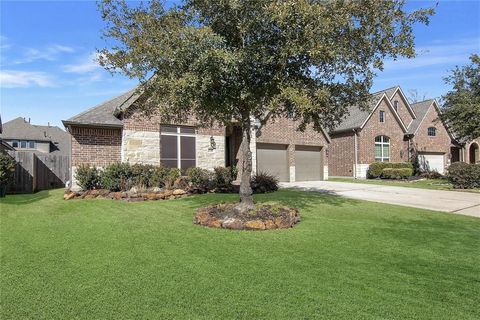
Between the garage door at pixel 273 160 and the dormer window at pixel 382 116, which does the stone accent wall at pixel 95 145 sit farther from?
the dormer window at pixel 382 116

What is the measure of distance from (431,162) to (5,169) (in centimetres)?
3225

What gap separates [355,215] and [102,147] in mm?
11156

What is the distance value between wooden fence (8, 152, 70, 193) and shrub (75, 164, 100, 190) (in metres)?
3.71

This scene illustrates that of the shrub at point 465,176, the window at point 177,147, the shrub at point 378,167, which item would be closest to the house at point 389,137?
the shrub at point 378,167

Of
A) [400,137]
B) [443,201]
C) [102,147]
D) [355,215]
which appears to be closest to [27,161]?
[102,147]

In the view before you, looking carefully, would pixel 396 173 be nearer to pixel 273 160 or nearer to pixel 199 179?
pixel 273 160

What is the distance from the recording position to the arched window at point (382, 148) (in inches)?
1099

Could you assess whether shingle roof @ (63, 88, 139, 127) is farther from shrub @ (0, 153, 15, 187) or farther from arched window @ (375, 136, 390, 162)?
arched window @ (375, 136, 390, 162)

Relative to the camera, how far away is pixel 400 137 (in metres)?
29.5

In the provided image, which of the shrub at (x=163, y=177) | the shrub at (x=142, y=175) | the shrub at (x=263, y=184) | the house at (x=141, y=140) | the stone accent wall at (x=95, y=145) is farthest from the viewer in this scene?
the house at (x=141, y=140)

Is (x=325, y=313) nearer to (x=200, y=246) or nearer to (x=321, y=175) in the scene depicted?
(x=200, y=246)

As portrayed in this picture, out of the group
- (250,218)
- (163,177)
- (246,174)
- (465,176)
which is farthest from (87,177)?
(465,176)

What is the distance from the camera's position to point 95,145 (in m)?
15.1

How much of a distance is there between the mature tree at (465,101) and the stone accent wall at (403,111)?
26.2 ft
